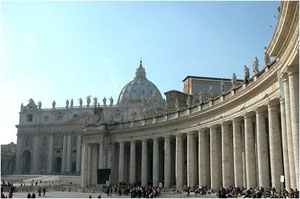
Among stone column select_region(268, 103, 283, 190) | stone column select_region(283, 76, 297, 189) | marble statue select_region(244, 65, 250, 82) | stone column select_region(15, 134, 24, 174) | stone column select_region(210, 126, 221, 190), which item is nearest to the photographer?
stone column select_region(283, 76, 297, 189)

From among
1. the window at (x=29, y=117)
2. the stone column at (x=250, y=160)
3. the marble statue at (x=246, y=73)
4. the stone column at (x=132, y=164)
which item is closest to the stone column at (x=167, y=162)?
the stone column at (x=132, y=164)

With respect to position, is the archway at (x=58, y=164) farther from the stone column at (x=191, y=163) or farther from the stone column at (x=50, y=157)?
the stone column at (x=191, y=163)

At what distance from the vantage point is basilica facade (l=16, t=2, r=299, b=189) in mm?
30219

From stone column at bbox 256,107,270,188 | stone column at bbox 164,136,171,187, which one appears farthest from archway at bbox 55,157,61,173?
stone column at bbox 256,107,270,188

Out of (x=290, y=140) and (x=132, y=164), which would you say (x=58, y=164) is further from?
(x=290, y=140)

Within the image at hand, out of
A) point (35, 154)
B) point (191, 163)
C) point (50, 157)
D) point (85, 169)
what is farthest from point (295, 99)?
point (35, 154)

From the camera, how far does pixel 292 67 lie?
94.3 ft

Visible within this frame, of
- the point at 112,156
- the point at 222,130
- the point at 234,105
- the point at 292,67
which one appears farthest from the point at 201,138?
the point at 292,67

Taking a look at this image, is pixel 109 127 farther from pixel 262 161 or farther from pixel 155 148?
pixel 262 161

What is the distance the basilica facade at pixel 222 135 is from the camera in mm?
30219

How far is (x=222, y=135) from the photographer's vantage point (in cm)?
5300

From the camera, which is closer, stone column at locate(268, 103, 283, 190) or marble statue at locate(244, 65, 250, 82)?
stone column at locate(268, 103, 283, 190)

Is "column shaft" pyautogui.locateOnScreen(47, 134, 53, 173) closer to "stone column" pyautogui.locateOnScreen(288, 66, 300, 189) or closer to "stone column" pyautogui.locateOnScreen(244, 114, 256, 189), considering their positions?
"stone column" pyautogui.locateOnScreen(244, 114, 256, 189)

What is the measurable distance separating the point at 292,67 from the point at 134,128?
49.3 meters
